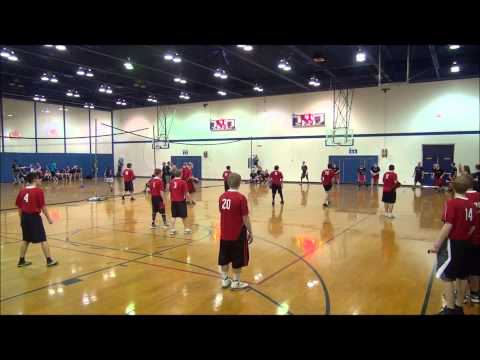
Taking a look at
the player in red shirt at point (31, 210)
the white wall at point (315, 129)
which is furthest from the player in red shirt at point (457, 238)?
the white wall at point (315, 129)

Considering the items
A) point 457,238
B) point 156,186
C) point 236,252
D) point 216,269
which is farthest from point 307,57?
point 457,238

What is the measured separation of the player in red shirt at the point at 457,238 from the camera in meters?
4.07

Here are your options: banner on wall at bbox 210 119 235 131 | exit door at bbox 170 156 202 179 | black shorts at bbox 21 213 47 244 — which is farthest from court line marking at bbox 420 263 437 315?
exit door at bbox 170 156 202 179

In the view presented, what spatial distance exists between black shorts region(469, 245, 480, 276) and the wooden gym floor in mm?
521

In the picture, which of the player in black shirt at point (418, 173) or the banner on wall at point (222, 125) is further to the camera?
the banner on wall at point (222, 125)

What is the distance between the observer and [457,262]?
160 inches

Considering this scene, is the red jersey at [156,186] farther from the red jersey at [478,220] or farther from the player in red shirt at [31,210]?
the red jersey at [478,220]

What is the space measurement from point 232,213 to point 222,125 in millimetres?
25934

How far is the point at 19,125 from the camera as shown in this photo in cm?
2875

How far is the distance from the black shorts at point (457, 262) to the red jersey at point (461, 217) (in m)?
0.08
